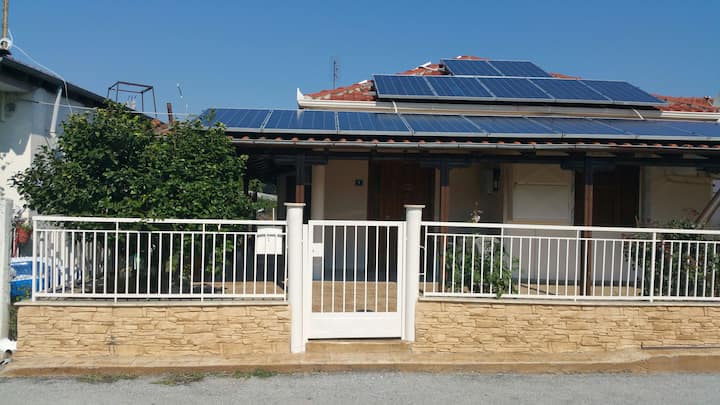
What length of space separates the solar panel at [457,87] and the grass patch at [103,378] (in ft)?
24.5

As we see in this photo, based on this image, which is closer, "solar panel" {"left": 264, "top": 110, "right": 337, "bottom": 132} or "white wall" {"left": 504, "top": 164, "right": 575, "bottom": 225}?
"solar panel" {"left": 264, "top": 110, "right": 337, "bottom": 132}

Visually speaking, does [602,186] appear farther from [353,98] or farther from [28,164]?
[28,164]

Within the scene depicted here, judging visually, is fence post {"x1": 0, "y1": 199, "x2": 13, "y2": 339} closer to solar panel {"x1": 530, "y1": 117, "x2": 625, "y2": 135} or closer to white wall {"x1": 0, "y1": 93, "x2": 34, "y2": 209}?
white wall {"x1": 0, "y1": 93, "x2": 34, "y2": 209}

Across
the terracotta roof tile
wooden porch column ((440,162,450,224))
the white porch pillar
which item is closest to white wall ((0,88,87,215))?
the white porch pillar

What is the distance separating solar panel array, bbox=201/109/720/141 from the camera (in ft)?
26.0

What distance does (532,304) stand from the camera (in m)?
6.18

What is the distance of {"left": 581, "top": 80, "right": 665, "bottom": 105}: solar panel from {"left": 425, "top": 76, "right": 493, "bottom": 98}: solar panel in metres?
2.64

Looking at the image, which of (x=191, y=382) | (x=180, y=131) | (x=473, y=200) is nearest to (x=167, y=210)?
(x=180, y=131)

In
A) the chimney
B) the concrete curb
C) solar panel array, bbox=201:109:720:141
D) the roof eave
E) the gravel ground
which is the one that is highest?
the chimney

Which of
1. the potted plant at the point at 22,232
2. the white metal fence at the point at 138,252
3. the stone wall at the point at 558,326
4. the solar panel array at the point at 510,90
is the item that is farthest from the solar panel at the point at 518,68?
the potted plant at the point at 22,232

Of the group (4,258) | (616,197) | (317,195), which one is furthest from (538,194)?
(4,258)

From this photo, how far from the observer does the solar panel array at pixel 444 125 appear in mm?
7910

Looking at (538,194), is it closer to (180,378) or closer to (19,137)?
(180,378)

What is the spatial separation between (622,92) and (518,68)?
287 cm
